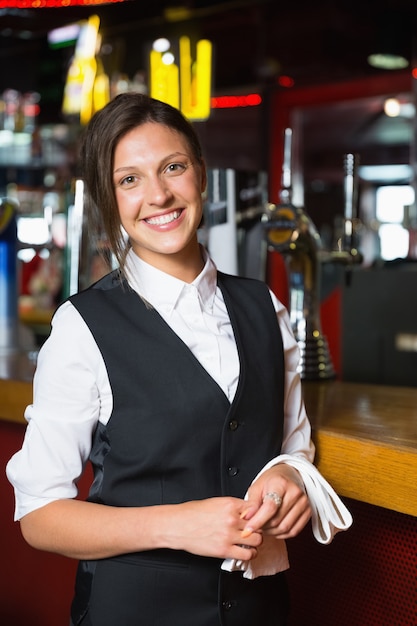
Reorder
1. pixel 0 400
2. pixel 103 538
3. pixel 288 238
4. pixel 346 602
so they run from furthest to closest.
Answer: pixel 288 238 < pixel 0 400 < pixel 346 602 < pixel 103 538

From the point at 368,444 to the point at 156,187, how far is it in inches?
19.5

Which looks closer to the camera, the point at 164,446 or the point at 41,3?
the point at 164,446

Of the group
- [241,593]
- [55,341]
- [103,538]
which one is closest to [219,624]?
[241,593]

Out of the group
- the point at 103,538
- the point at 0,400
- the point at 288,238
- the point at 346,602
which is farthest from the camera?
the point at 288,238

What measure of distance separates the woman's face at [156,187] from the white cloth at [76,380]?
0.22 ft

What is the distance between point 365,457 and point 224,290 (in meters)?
0.34

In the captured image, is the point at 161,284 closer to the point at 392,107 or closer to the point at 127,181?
the point at 127,181

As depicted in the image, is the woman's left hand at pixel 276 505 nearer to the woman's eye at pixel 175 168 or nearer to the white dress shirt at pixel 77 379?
the white dress shirt at pixel 77 379

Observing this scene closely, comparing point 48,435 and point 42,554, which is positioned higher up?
point 48,435

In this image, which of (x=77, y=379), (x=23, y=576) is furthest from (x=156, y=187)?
(x=23, y=576)

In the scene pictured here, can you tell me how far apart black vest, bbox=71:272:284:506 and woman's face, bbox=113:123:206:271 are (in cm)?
11

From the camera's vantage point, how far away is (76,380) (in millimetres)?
1219

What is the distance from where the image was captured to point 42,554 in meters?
2.00

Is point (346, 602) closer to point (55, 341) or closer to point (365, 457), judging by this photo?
point (365, 457)
